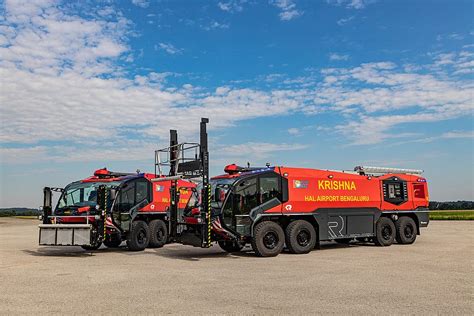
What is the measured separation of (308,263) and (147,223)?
6714 mm

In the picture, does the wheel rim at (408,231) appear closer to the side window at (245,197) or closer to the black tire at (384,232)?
the black tire at (384,232)

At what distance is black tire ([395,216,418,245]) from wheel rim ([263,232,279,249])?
5542mm

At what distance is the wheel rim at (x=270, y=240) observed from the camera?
12.8 m

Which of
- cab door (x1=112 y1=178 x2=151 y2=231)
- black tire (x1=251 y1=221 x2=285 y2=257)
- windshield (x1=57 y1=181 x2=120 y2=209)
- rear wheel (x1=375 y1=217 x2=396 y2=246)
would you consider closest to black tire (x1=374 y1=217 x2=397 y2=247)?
rear wheel (x1=375 y1=217 x2=396 y2=246)

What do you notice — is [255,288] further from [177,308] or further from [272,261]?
[272,261]

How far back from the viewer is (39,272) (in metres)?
10.2

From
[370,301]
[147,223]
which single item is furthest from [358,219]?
[370,301]

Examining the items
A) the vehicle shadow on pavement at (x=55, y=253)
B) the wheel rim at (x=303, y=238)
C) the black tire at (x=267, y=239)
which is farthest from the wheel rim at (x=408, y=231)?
the vehicle shadow on pavement at (x=55, y=253)

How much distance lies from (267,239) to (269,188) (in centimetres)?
143

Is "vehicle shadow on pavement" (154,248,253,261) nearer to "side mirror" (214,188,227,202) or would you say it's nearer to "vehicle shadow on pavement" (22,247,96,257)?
"side mirror" (214,188,227,202)

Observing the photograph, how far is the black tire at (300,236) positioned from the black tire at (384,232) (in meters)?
2.90

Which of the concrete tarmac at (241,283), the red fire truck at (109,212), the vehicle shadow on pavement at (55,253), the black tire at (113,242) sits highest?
the red fire truck at (109,212)

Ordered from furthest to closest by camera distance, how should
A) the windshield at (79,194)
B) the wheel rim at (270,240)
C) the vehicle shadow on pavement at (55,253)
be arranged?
the windshield at (79,194) < the vehicle shadow on pavement at (55,253) < the wheel rim at (270,240)

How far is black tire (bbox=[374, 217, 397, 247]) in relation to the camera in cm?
1550
